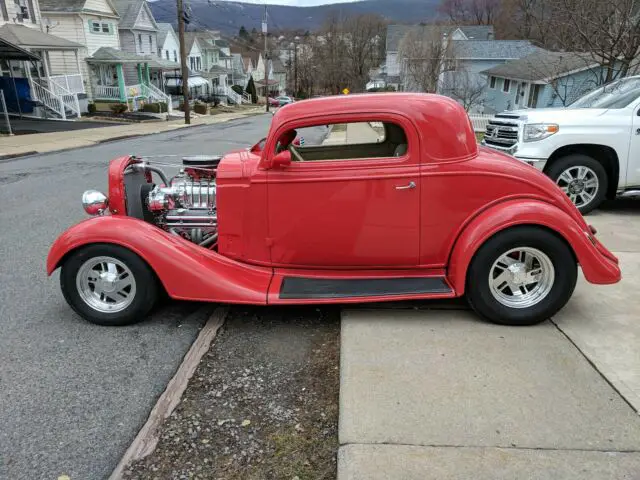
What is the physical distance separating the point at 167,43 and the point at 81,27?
62.1ft

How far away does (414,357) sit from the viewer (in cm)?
366

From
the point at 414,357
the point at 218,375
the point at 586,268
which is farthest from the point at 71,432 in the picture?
the point at 586,268

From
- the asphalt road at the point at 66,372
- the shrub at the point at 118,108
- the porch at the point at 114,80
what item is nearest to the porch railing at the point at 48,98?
the shrub at the point at 118,108

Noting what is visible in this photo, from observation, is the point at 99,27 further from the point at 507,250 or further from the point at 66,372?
the point at 507,250

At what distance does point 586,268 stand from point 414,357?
158 centimetres

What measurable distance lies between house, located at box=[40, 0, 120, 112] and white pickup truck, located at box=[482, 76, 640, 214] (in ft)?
93.5

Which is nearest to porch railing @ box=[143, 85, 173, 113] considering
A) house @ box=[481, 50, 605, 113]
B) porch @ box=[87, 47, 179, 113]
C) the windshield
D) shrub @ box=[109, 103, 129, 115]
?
porch @ box=[87, 47, 179, 113]

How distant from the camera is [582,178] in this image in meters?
7.41

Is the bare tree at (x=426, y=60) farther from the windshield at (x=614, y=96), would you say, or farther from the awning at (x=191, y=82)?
the windshield at (x=614, y=96)

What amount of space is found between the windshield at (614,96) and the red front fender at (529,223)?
14.7 feet

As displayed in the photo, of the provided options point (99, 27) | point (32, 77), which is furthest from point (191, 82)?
point (32, 77)

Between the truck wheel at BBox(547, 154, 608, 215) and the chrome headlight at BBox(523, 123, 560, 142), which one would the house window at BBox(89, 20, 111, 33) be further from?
the truck wheel at BBox(547, 154, 608, 215)

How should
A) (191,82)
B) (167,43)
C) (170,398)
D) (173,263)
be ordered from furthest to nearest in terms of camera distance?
(191,82) → (167,43) → (173,263) → (170,398)

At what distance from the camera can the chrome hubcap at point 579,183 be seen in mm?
7391
